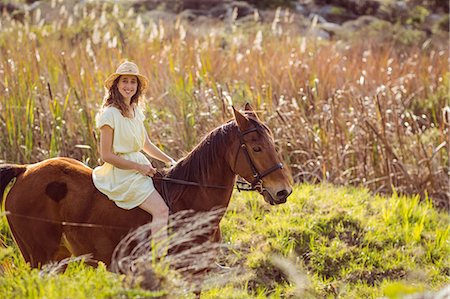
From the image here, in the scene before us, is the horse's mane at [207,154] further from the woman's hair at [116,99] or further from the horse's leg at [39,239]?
the horse's leg at [39,239]

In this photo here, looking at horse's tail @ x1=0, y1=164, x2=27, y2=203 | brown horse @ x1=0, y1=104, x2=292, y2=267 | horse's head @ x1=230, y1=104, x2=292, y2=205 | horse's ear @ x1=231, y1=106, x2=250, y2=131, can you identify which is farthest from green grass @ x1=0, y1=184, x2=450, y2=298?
horse's ear @ x1=231, y1=106, x2=250, y2=131

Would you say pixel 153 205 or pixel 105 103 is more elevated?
pixel 105 103

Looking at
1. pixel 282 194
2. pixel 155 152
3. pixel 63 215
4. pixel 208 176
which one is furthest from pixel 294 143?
pixel 63 215

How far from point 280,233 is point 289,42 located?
5290 mm

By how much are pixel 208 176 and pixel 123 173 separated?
56 centimetres

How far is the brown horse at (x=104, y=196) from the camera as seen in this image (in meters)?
4.43

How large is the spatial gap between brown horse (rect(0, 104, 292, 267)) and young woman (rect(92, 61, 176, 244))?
91mm

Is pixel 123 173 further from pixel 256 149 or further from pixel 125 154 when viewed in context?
pixel 256 149

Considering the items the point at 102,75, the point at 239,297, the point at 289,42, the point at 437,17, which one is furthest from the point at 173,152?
the point at 437,17

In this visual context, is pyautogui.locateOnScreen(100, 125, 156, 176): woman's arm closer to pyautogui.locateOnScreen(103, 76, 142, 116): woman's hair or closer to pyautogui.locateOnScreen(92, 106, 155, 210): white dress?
pyautogui.locateOnScreen(92, 106, 155, 210): white dress

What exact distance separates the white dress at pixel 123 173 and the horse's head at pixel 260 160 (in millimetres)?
651

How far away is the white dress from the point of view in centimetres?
453

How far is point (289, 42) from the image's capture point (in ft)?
37.1

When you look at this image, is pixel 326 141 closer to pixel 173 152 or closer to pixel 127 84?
pixel 173 152
